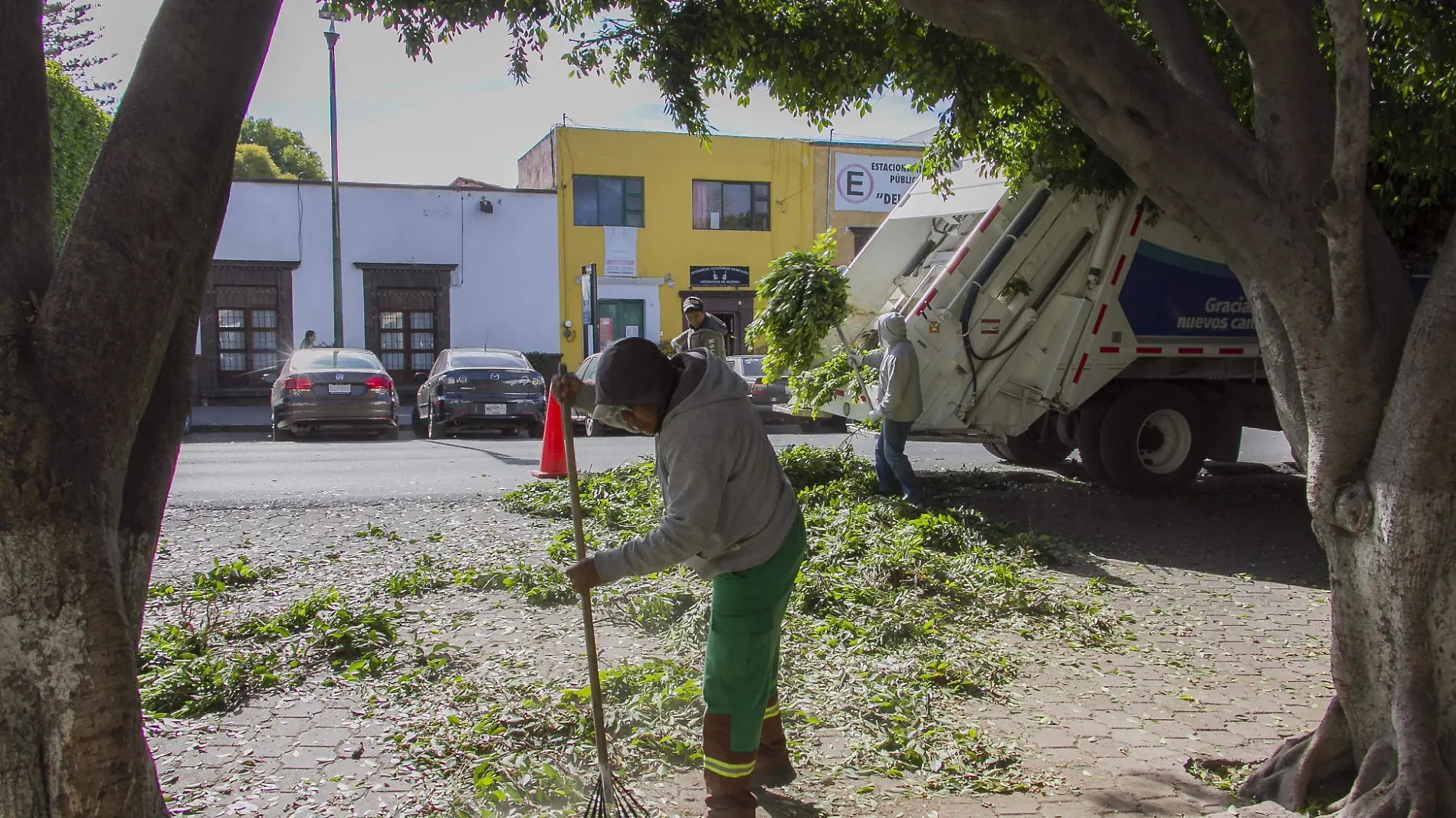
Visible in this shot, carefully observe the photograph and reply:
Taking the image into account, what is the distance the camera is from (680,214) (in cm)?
3072

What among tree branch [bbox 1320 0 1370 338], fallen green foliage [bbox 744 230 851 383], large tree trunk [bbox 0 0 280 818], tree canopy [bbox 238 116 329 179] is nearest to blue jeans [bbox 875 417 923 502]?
fallen green foliage [bbox 744 230 851 383]

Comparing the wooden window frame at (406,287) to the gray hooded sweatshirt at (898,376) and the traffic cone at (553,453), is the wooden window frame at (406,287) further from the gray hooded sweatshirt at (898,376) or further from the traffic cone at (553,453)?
the gray hooded sweatshirt at (898,376)

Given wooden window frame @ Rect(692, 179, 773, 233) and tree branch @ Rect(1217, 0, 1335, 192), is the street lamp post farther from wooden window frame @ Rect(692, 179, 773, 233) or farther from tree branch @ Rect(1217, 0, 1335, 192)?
tree branch @ Rect(1217, 0, 1335, 192)

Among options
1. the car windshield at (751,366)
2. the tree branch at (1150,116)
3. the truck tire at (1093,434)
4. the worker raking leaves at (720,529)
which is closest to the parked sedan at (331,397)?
the car windshield at (751,366)

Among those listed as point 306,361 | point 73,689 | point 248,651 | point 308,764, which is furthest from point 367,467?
point 73,689

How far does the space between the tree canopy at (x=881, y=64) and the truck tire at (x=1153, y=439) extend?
2260 mm

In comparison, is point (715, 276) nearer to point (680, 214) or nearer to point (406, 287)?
Result: point (680, 214)

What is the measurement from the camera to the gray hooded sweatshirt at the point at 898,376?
881 centimetres

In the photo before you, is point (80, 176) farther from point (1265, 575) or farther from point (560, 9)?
point (1265, 575)

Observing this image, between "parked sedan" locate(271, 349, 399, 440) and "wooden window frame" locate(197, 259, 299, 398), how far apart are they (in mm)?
A: 9993

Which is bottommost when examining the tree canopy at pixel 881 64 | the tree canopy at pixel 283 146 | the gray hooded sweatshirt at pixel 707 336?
the gray hooded sweatshirt at pixel 707 336

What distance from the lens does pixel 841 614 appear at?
602 cm

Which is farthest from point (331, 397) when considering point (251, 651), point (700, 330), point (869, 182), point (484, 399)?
point (869, 182)

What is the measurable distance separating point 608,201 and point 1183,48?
88.2ft
